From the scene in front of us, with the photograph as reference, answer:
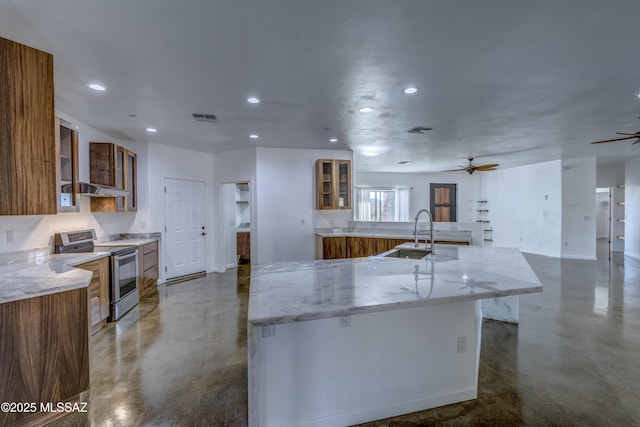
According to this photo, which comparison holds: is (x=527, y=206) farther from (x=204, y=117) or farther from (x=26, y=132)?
(x=26, y=132)

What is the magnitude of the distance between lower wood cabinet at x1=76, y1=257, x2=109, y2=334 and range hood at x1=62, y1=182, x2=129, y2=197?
32.8 inches

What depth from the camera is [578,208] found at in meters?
7.60

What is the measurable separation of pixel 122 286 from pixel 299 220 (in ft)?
10.1

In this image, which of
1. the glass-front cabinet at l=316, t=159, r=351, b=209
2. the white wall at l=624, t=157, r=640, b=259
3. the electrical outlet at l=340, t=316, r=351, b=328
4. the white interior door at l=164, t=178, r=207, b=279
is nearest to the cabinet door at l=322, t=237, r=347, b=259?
the glass-front cabinet at l=316, t=159, r=351, b=209

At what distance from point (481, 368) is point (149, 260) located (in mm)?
4659

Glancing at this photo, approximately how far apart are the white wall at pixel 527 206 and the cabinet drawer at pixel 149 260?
9160mm

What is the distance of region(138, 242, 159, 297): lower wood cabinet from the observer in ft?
14.8

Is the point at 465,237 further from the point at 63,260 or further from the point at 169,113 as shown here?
the point at 63,260

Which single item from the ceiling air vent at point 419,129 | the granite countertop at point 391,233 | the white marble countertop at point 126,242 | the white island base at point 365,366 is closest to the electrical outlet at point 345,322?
the white island base at point 365,366

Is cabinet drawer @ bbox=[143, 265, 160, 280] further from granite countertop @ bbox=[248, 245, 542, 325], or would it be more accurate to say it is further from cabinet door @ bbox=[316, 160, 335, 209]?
granite countertop @ bbox=[248, 245, 542, 325]

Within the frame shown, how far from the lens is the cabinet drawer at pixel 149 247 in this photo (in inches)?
182

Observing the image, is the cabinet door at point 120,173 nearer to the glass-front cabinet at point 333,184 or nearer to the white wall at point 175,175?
the white wall at point 175,175

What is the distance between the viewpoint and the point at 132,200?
16.5 ft

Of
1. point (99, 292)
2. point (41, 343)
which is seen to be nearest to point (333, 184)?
point (99, 292)
